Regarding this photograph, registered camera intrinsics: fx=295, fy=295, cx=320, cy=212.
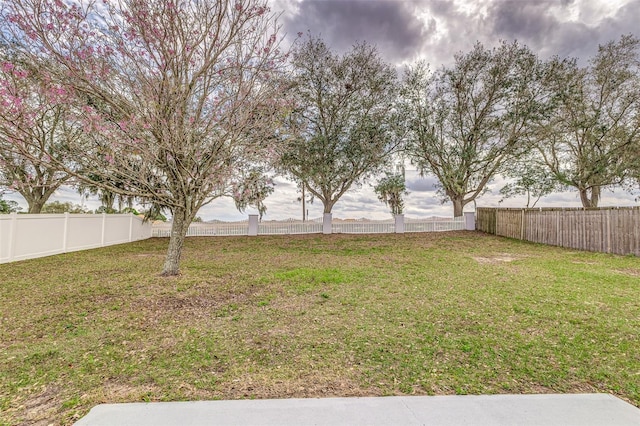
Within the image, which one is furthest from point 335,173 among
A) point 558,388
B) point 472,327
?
point 558,388

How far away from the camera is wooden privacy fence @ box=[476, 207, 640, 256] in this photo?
29.4 feet

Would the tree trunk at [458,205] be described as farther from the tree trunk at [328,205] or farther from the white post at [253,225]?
the white post at [253,225]

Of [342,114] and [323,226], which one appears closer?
[342,114]

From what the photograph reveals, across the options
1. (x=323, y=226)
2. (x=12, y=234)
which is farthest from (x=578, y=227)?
(x=12, y=234)

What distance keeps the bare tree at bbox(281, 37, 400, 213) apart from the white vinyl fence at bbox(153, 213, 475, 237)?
229cm

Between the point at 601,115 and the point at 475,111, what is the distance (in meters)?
5.53

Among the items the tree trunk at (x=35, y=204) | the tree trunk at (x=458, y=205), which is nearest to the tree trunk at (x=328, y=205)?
the tree trunk at (x=458, y=205)

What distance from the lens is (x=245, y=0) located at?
17.9ft

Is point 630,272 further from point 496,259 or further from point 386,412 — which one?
point 386,412

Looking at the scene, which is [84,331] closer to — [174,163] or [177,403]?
[177,403]

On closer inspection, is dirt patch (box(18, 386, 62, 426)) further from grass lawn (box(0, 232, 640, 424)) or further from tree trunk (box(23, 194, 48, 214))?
tree trunk (box(23, 194, 48, 214))

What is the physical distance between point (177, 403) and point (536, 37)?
15.5 m

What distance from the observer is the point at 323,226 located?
48.5 ft

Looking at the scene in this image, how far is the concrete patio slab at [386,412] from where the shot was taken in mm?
1856
